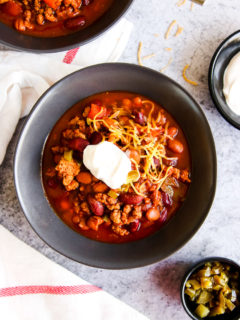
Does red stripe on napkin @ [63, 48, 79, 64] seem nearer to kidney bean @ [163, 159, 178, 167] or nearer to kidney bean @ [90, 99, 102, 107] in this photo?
kidney bean @ [90, 99, 102, 107]

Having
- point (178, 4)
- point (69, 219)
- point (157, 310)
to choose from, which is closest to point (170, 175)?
point (69, 219)

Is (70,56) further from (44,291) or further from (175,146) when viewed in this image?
(44,291)

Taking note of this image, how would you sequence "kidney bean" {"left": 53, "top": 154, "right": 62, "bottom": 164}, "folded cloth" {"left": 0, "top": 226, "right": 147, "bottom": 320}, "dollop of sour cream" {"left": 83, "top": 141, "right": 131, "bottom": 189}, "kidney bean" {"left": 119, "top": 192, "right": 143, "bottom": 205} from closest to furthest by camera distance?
"dollop of sour cream" {"left": 83, "top": 141, "right": 131, "bottom": 189} → "kidney bean" {"left": 119, "top": 192, "right": 143, "bottom": 205} → "kidney bean" {"left": 53, "top": 154, "right": 62, "bottom": 164} → "folded cloth" {"left": 0, "top": 226, "right": 147, "bottom": 320}

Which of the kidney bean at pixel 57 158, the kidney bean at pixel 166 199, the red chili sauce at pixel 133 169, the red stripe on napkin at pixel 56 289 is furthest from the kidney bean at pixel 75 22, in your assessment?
the red stripe on napkin at pixel 56 289

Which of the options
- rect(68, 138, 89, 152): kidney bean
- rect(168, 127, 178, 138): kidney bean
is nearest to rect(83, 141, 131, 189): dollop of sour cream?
rect(68, 138, 89, 152): kidney bean

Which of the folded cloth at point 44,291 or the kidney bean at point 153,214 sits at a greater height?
the kidney bean at point 153,214

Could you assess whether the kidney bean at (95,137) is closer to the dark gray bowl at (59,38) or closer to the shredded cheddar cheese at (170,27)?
the dark gray bowl at (59,38)
